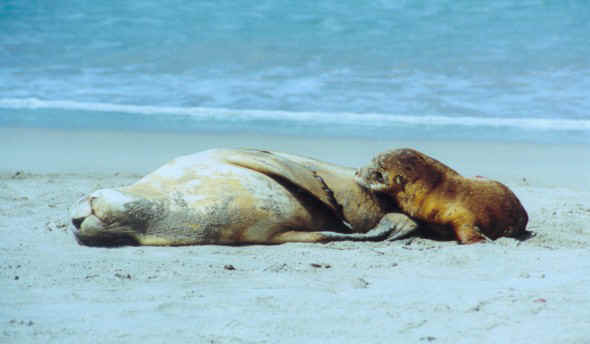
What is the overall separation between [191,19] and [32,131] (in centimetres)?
978

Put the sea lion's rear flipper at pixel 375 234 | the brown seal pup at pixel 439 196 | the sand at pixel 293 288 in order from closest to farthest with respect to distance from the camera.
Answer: the sand at pixel 293 288 → the sea lion's rear flipper at pixel 375 234 → the brown seal pup at pixel 439 196

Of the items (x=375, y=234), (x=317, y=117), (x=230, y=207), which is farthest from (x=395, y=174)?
(x=317, y=117)

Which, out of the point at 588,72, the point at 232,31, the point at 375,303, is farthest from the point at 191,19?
the point at 375,303

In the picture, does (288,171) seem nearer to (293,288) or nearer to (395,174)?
(395,174)

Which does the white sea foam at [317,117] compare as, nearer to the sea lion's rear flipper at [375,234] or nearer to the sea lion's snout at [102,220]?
the sea lion's rear flipper at [375,234]

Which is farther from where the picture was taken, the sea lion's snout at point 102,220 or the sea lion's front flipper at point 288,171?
the sea lion's front flipper at point 288,171

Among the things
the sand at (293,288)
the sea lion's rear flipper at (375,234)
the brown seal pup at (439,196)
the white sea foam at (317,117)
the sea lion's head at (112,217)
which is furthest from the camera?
the white sea foam at (317,117)

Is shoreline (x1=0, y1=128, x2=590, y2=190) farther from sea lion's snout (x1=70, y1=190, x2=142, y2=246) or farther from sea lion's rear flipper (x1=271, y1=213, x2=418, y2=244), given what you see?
sea lion's snout (x1=70, y1=190, x2=142, y2=246)

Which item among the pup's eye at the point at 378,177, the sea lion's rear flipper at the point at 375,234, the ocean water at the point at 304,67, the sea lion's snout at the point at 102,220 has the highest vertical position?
the ocean water at the point at 304,67

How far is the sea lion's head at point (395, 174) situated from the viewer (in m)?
5.10

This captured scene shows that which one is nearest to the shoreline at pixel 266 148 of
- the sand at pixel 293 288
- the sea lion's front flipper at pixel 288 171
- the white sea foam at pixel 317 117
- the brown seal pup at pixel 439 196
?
the white sea foam at pixel 317 117

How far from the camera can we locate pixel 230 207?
4.52 m

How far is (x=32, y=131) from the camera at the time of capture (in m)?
9.99

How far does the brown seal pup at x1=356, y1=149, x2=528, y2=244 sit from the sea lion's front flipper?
30cm
